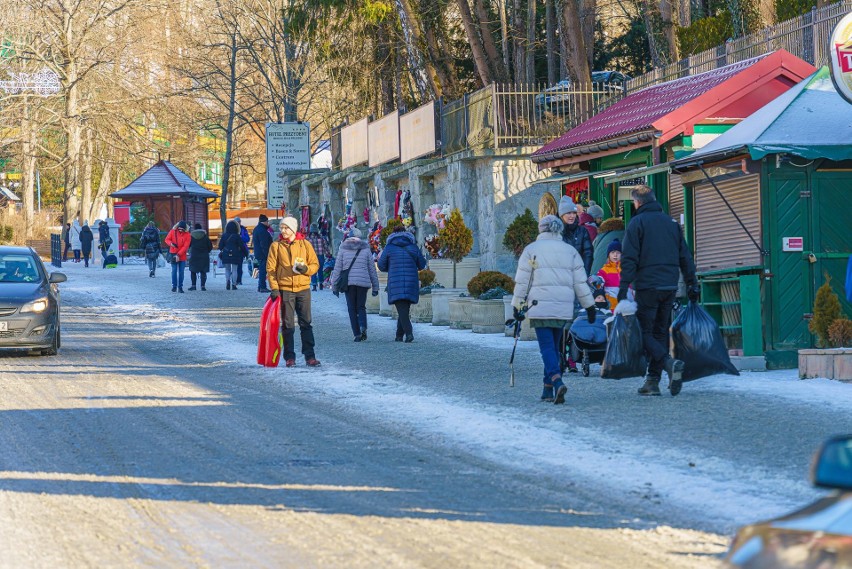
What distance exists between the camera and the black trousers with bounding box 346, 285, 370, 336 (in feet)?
62.9

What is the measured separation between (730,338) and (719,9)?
20.3 meters

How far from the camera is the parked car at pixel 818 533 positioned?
3.20m

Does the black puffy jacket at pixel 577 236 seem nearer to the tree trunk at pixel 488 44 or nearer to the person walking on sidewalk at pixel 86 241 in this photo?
the tree trunk at pixel 488 44

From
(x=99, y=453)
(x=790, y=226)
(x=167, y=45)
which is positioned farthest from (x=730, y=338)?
(x=167, y=45)

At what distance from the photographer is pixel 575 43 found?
27406 mm

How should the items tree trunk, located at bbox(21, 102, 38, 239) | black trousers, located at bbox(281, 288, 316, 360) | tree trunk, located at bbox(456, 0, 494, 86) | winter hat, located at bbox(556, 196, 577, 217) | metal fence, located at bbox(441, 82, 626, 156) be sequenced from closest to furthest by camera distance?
winter hat, located at bbox(556, 196, 577, 217)
black trousers, located at bbox(281, 288, 316, 360)
metal fence, located at bbox(441, 82, 626, 156)
tree trunk, located at bbox(456, 0, 494, 86)
tree trunk, located at bbox(21, 102, 38, 239)

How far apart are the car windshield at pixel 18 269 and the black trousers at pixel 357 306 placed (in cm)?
443

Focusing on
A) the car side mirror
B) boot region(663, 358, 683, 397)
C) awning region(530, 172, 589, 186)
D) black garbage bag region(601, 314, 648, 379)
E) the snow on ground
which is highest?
awning region(530, 172, 589, 186)

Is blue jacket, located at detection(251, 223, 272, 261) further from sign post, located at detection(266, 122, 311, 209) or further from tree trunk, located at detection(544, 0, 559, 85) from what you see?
tree trunk, located at detection(544, 0, 559, 85)

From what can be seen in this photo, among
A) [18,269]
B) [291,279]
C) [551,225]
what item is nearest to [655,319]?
[551,225]

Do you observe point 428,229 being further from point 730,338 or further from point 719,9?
point 730,338

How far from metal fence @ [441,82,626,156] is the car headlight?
35.8 ft

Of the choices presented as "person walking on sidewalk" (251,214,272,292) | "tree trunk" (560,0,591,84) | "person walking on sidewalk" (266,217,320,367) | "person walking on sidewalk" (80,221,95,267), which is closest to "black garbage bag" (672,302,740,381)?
"person walking on sidewalk" (266,217,320,367)

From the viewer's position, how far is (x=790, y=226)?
14875mm
